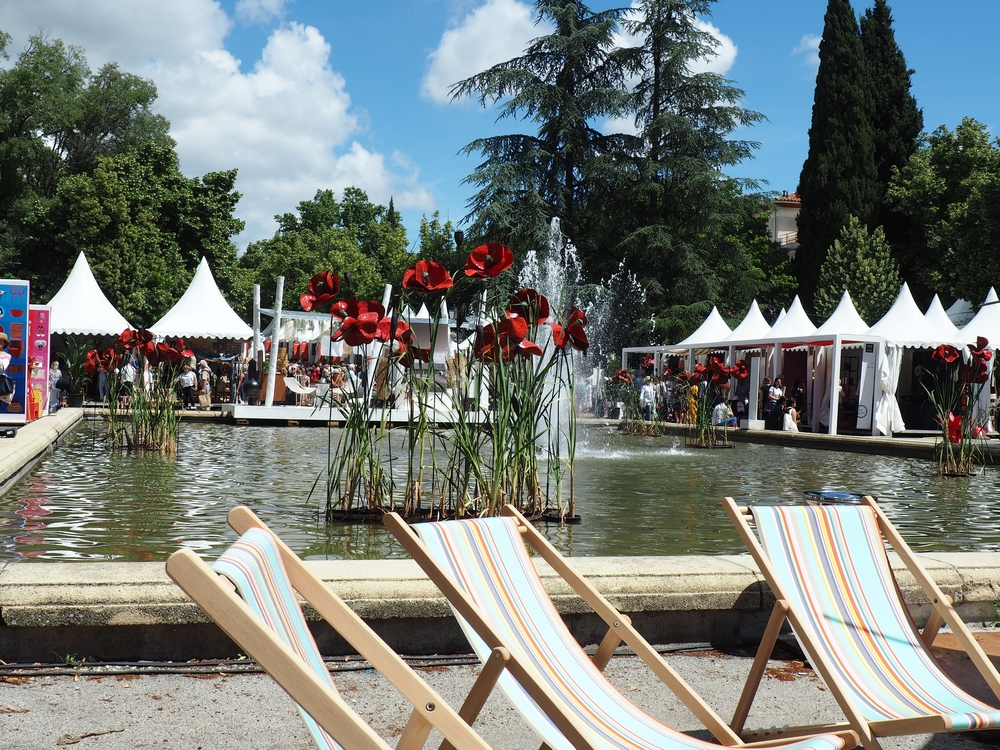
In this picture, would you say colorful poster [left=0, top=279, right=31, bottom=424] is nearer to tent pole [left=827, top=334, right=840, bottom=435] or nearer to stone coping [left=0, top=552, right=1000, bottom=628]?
stone coping [left=0, top=552, right=1000, bottom=628]

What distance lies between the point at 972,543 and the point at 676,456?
A: 706 cm

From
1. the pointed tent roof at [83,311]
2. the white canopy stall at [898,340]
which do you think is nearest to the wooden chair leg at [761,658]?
the white canopy stall at [898,340]

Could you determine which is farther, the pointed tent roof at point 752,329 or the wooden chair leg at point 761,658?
the pointed tent roof at point 752,329

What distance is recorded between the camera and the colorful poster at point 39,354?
15.8 metres

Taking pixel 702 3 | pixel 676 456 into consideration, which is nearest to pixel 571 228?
pixel 702 3

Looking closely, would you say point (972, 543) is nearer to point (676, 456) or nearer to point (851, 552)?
point (851, 552)

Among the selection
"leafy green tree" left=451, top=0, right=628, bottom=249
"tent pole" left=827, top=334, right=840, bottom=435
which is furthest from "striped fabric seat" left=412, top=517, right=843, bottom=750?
"leafy green tree" left=451, top=0, right=628, bottom=249

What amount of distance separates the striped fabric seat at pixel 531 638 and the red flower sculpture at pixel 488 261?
278 cm

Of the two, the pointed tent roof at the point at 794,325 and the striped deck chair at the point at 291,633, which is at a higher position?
the pointed tent roof at the point at 794,325

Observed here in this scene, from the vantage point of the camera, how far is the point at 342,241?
54.6 metres

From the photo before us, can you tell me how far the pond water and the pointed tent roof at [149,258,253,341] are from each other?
32.8 feet

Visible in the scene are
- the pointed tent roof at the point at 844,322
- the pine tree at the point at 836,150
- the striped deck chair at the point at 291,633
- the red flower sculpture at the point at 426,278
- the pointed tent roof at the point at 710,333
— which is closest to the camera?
the striped deck chair at the point at 291,633

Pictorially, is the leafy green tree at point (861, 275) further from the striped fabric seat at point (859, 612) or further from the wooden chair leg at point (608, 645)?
the wooden chair leg at point (608, 645)

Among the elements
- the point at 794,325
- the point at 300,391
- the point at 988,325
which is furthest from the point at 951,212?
the point at 300,391
